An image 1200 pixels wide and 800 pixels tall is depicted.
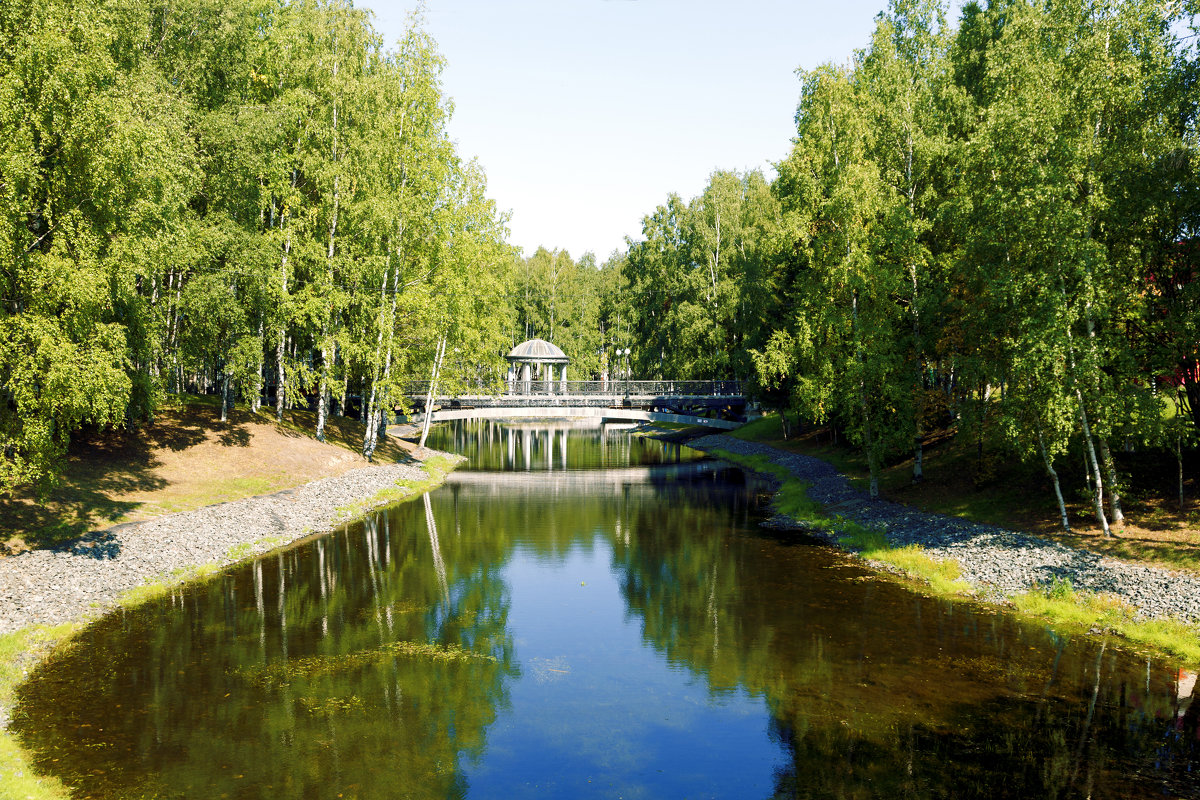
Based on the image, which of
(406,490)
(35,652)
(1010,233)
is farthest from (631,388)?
(35,652)

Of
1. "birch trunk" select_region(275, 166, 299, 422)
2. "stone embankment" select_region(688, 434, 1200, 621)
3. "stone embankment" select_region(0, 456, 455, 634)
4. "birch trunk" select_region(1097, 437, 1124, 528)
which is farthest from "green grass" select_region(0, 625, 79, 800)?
"birch trunk" select_region(1097, 437, 1124, 528)

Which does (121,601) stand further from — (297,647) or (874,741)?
(874,741)

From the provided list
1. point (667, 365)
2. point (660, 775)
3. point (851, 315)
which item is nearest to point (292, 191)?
point (851, 315)

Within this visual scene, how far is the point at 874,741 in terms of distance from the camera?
1372 cm

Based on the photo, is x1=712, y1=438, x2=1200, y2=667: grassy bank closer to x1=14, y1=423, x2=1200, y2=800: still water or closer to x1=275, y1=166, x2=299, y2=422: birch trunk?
x1=14, y1=423, x2=1200, y2=800: still water

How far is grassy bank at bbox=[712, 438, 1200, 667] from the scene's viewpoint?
58.3 ft

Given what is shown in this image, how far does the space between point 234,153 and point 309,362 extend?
17.8m

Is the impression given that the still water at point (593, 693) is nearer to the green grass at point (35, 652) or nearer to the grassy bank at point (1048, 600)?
the green grass at point (35, 652)

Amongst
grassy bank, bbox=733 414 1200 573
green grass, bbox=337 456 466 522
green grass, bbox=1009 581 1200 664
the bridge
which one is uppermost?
the bridge

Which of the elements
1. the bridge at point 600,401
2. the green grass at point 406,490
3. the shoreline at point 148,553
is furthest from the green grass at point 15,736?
the bridge at point 600,401

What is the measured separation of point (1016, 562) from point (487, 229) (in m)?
37.9

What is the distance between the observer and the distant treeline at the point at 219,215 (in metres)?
20.5

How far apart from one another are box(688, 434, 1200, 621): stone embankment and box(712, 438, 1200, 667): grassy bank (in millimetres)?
302

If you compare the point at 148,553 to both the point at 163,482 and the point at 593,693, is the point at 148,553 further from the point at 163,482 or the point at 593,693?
the point at 593,693
